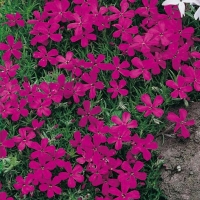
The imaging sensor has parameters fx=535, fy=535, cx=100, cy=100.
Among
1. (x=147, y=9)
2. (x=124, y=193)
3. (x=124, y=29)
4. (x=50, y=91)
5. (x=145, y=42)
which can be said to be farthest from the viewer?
(x=147, y=9)

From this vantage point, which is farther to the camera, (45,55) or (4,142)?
(45,55)

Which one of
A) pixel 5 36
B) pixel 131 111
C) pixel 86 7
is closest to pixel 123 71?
pixel 131 111

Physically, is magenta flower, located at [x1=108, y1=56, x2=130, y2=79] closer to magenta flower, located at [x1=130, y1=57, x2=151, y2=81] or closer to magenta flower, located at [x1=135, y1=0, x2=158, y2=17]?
magenta flower, located at [x1=130, y1=57, x2=151, y2=81]

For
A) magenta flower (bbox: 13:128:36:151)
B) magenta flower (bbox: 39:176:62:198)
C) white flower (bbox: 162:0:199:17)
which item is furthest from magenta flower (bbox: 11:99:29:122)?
white flower (bbox: 162:0:199:17)

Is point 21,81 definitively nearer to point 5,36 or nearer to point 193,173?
point 5,36

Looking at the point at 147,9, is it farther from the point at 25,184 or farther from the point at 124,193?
the point at 25,184

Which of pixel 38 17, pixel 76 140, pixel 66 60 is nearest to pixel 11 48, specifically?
pixel 38 17
